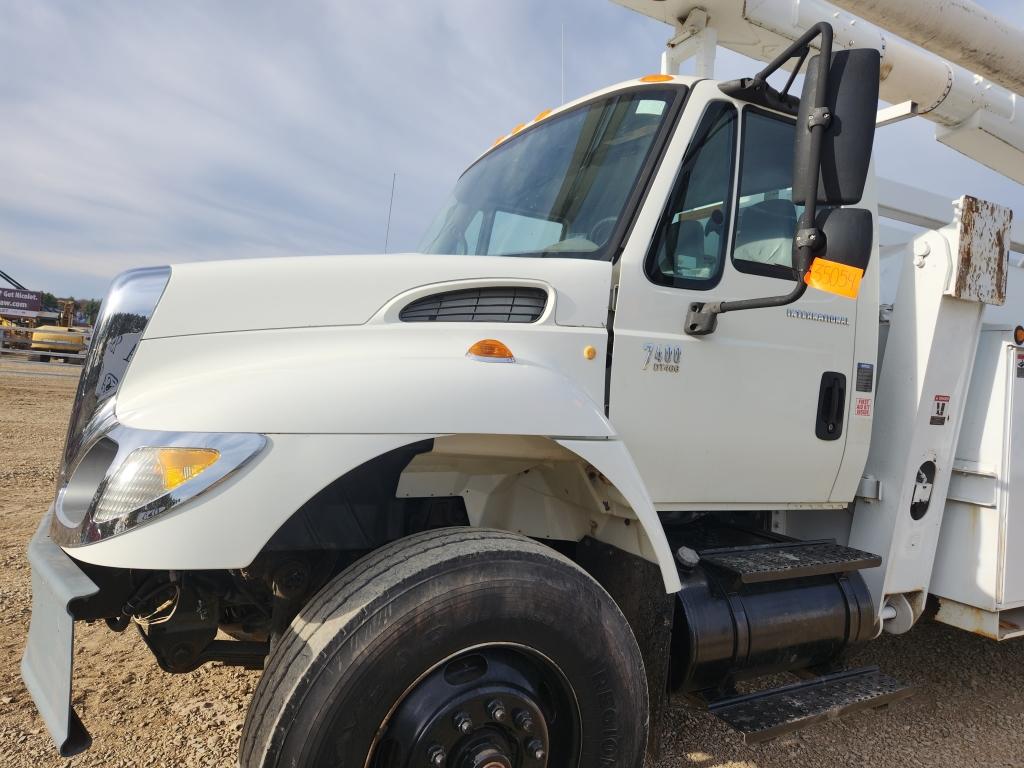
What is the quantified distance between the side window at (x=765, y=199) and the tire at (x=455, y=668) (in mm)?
1398

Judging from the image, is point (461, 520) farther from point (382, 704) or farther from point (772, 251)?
point (772, 251)

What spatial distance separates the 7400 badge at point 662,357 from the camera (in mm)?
2369

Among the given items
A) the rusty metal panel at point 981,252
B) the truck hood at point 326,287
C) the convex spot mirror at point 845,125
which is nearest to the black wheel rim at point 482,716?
the truck hood at point 326,287

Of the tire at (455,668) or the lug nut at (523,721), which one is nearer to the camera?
the tire at (455,668)

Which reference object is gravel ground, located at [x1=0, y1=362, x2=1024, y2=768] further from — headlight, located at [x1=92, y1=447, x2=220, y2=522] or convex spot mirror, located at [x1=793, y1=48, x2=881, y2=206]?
convex spot mirror, located at [x1=793, y1=48, x2=881, y2=206]

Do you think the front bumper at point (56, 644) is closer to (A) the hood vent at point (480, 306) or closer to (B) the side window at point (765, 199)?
(A) the hood vent at point (480, 306)

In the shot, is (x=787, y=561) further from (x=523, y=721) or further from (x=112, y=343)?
(x=112, y=343)

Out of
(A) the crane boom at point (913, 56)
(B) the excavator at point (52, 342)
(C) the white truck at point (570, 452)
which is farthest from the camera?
(B) the excavator at point (52, 342)

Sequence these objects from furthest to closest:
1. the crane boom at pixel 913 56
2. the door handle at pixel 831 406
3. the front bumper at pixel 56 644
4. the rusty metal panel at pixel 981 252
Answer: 1. the crane boom at pixel 913 56
2. the rusty metal panel at pixel 981 252
3. the door handle at pixel 831 406
4. the front bumper at pixel 56 644

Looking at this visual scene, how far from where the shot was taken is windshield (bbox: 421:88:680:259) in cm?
244

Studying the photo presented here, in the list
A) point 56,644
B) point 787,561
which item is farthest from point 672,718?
point 56,644

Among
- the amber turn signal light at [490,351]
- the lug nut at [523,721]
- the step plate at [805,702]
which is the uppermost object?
the amber turn signal light at [490,351]

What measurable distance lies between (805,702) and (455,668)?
1.48 meters

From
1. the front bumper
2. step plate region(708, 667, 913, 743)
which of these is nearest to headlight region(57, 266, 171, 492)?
the front bumper
